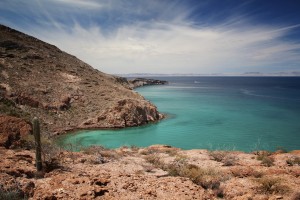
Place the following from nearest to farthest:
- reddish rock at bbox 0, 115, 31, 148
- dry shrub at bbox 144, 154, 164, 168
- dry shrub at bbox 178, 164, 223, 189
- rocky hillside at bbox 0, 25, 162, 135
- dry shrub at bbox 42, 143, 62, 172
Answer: dry shrub at bbox 178, 164, 223, 189 < dry shrub at bbox 42, 143, 62, 172 < dry shrub at bbox 144, 154, 164, 168 < reddish rock at bbox 0, 115, 31, 148 < rocky hillside at bbox 0, 25, 162, 135

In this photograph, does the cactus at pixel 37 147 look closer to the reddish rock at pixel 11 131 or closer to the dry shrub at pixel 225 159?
the reddish rock at pixel 11 131

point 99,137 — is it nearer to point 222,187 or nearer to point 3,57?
point 222,187

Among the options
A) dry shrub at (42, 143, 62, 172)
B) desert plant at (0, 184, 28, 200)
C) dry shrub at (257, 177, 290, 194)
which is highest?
desert plant at (0, 184, 28, 200)

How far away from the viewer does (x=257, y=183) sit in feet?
27.3

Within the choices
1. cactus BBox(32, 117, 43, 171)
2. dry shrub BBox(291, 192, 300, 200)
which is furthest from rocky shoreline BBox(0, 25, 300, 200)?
cactus BBox(32, 117, 43, 171)

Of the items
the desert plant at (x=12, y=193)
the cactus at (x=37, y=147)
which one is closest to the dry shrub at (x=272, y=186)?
the desert plant at (x=12, y=193)

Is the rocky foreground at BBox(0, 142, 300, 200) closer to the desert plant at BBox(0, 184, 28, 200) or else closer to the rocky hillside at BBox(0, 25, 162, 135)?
the desert plant at BBox(0, 184, 28, 200)

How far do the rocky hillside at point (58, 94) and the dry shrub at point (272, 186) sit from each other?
20.5 meters

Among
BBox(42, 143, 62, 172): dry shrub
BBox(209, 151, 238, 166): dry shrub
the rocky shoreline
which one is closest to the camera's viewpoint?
the rocky shoreline

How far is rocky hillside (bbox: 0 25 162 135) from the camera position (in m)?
26.8

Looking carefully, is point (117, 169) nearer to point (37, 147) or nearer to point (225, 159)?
point (37, 147)

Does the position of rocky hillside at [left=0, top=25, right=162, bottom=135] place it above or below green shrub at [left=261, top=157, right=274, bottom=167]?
above

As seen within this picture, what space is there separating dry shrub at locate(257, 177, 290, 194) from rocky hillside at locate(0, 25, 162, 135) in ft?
67.4

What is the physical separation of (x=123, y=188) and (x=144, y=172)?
103 inches
